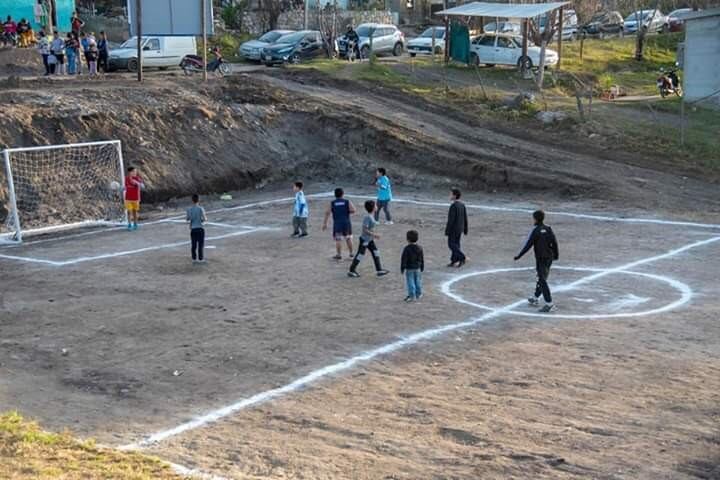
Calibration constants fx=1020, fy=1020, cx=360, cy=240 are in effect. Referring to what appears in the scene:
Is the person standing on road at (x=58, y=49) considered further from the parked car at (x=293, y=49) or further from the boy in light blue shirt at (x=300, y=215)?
the boy in light blue shirt at (x=300, y=215)

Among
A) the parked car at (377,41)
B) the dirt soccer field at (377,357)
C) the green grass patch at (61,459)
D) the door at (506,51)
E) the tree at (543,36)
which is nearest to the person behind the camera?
the green grass patch at (61,459)

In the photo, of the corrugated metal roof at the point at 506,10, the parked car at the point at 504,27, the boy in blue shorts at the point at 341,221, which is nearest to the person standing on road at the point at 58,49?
the corrugated metal roof at the point at 506,10

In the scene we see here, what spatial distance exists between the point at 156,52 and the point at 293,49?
6.25 m

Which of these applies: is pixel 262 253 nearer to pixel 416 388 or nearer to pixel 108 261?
pixel 108 261

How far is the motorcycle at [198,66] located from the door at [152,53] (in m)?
1.53

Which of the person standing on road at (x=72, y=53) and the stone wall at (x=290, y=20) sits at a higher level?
the stone wall at (x=290, y=20)

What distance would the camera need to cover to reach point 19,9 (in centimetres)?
5134

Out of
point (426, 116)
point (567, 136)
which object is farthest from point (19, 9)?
point (567, 136)

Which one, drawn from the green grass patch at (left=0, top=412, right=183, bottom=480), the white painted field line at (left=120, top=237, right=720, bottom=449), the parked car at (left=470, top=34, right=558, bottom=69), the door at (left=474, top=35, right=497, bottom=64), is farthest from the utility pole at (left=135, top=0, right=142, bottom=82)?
the green grass patch at (left=0, top=412, right=183, bottom=480)

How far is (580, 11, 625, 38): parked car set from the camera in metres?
69.6

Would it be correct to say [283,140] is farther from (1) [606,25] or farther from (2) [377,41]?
(1) [606,25]

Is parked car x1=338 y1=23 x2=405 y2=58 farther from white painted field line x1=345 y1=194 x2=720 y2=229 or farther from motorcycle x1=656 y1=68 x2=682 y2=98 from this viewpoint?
white painted field line x1=345 y1=194 x2=720 y2=229

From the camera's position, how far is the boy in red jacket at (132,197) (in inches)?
1032

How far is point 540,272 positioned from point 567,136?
60.9 feet
